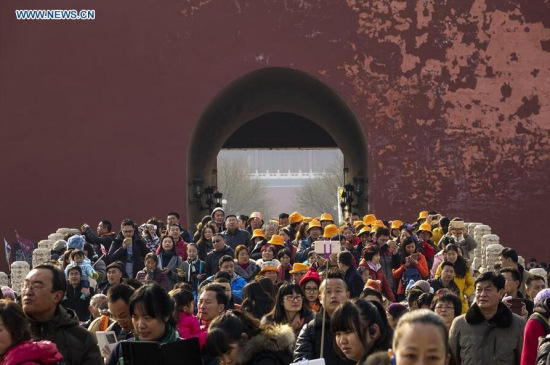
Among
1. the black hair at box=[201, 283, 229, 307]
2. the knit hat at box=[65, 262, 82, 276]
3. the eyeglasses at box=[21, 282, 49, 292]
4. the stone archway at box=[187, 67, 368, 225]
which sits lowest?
the knit hat at box=[65, 262, 82, 276]

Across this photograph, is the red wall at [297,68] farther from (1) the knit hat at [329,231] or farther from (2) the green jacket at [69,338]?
(2) the green jacket at [69,338]

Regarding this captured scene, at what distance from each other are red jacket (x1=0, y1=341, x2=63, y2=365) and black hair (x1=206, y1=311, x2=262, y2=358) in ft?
3.37

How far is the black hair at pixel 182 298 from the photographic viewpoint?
834 cm

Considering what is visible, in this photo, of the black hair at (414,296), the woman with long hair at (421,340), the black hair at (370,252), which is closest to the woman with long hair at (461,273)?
the black hair at (370,252)

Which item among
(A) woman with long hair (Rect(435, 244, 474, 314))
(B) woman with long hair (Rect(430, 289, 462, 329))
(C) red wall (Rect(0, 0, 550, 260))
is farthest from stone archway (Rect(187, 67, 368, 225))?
(B) woman with long hair (Rect(430, 289, 462, 329))

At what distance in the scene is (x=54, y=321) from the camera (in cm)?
603

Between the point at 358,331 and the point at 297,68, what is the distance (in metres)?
16.4

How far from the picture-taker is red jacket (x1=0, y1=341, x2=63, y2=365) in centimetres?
516

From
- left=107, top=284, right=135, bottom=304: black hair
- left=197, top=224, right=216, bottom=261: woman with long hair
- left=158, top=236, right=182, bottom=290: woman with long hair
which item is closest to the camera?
left=107, top=284, right=135, bottom=304: black hair

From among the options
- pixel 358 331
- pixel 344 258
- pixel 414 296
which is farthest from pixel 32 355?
pixel 344 258

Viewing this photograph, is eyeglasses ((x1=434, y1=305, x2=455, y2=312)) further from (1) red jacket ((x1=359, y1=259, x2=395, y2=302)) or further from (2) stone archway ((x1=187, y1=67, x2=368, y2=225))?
(2) stone archway ((x1=187, y1=67, x2=368, y2=225))

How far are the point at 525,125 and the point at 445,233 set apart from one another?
205 inches

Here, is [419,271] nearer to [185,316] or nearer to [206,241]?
[206,241]

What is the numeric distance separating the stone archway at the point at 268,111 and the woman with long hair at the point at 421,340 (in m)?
17.7
